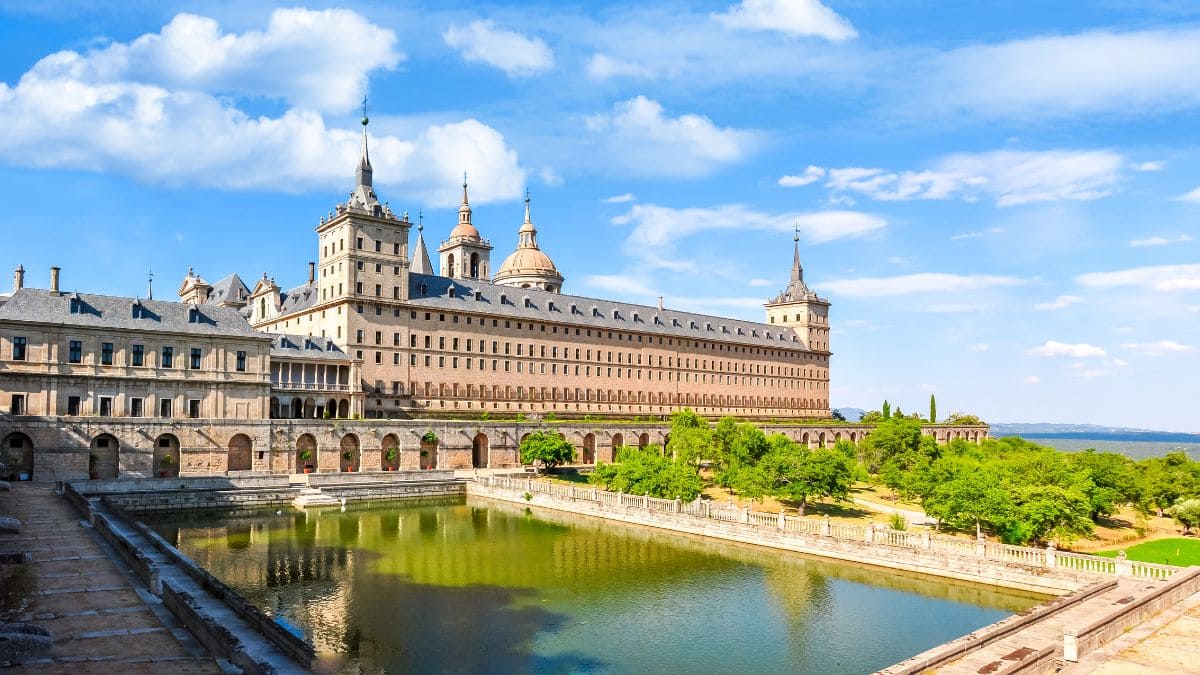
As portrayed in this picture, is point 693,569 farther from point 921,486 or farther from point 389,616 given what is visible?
point 921,486

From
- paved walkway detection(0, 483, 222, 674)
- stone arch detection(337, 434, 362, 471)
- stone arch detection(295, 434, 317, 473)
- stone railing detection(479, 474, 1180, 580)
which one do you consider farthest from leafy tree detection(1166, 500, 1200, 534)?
stone arch detection(295, 434, 317, 473)

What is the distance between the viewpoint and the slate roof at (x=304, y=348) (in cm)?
6762

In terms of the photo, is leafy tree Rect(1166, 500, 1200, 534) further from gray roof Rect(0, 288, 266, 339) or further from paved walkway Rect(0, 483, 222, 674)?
gray roof Rect(0, 288, 266, 339)

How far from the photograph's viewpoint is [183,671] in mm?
17250

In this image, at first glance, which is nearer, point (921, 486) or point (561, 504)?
point (921, 486)

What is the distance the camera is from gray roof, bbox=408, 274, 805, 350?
269 feet

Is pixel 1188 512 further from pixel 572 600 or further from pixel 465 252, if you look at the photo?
pixel 465 252

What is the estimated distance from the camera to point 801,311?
12444cm

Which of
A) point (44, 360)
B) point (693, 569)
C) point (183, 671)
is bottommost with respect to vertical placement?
point (693, 569)

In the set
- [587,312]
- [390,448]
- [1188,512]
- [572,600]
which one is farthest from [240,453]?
[1188,512]

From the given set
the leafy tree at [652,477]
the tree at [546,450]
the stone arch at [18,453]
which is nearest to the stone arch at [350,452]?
the tree at [546,450]

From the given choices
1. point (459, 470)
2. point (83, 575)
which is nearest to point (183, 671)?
point (83, 575)

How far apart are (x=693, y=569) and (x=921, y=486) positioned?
67.2 ft

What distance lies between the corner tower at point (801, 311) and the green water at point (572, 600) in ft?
271
